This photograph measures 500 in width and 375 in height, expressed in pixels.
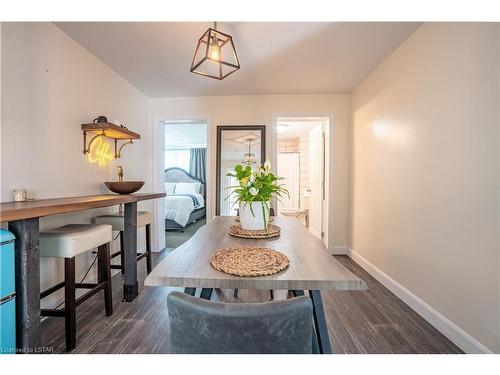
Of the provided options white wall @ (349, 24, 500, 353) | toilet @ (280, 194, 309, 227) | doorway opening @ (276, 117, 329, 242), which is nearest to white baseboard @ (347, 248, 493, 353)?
white wall @ (349, 24, 500, 353)

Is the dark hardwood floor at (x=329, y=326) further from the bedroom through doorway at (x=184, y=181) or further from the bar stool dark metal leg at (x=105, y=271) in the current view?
the bedroom through doorway at (x=184, y=181)

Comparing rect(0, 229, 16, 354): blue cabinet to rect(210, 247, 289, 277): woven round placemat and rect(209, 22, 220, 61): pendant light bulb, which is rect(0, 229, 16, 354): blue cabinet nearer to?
rect(210, 247, 289, 277): woven round placemat

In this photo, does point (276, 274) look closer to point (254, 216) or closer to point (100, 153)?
point (254, 216)

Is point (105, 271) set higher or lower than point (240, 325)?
lower

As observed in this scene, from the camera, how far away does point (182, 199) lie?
521 cm

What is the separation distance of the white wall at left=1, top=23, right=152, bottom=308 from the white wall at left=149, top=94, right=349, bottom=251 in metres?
1.26

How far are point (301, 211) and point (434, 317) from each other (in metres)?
3.70

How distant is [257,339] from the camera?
61 cm

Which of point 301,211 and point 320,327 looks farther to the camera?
point 301,211

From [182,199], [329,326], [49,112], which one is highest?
[49,112]

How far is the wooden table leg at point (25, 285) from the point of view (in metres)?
1.20

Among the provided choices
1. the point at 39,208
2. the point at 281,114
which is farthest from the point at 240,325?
the point at 281,114

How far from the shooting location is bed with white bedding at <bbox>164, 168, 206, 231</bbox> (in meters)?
5.07
